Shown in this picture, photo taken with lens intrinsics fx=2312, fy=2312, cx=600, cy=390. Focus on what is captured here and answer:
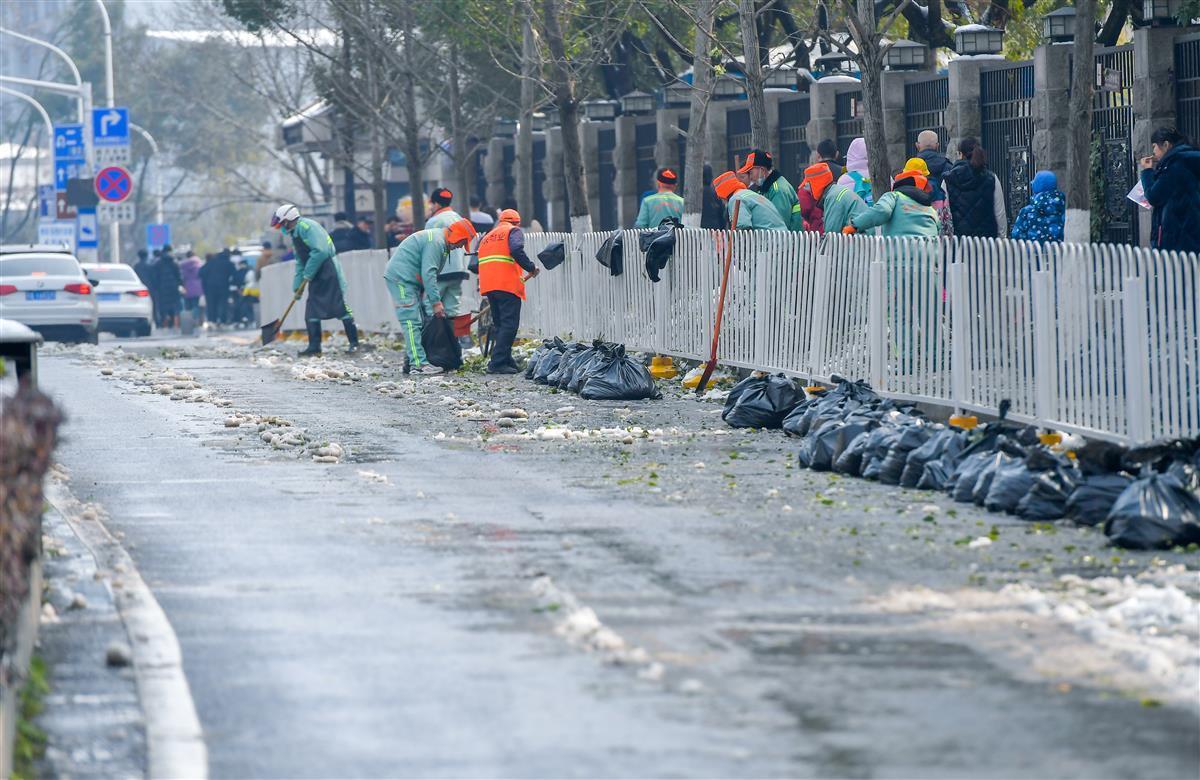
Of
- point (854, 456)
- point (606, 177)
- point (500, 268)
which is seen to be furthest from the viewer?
point (606, 177)

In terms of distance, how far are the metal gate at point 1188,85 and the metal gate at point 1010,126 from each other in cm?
227

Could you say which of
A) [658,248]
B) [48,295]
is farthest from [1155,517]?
[48,295]

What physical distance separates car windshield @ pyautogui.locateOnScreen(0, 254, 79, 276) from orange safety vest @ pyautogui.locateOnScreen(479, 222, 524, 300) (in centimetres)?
1388

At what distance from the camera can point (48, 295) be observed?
34.3m

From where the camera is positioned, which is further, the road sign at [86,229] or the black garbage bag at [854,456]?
the road sign at [86,229]

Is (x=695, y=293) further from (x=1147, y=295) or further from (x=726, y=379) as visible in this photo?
(x=1147, y=295)

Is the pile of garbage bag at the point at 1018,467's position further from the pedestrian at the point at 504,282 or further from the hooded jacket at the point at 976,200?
the pedestrian at the point at 504,282

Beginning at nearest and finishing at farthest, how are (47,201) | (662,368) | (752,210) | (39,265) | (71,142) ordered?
(752,210)
(662,368)
(39,265)
(71,142)
(47,201)

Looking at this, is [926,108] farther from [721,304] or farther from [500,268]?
[721,304]

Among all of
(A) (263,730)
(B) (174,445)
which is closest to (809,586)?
(A) (263,730)

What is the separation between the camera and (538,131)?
45438mm

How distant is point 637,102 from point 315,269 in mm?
9345

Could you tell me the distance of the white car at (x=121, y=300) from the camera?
4059 centimetres

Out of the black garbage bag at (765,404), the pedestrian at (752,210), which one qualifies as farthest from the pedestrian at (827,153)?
the black garbage bag at (765,404)
